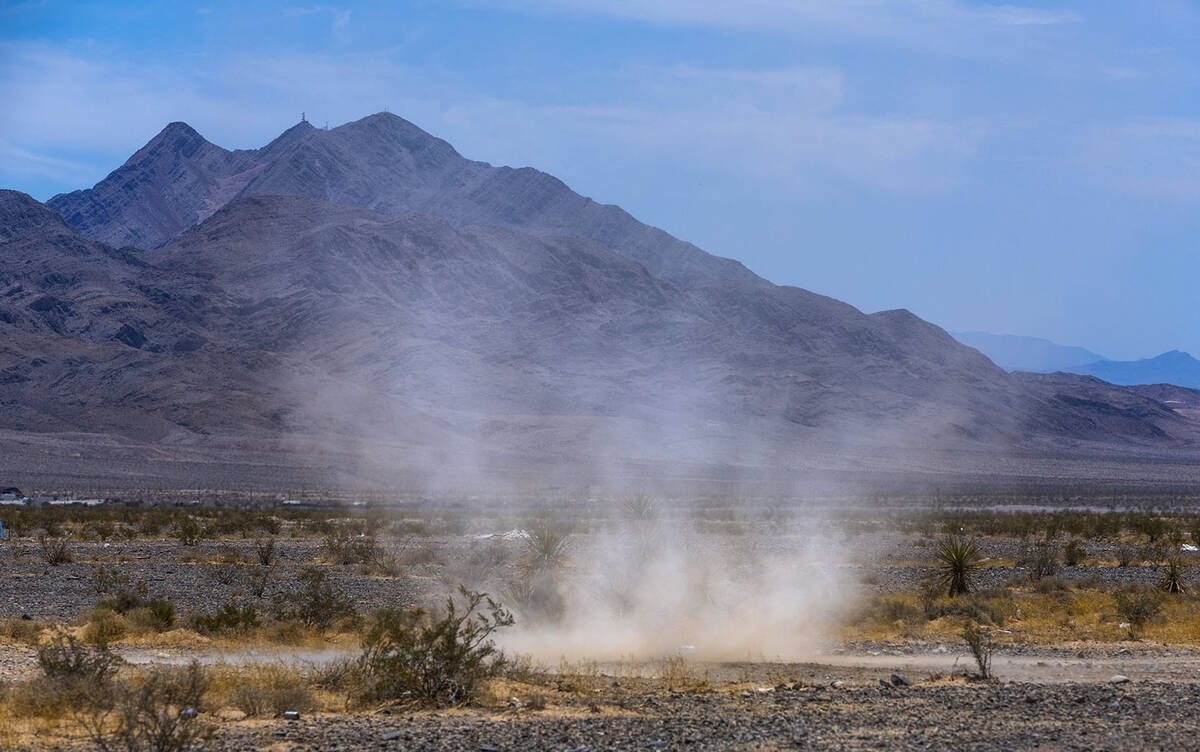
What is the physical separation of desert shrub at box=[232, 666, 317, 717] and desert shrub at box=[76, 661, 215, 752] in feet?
1.52

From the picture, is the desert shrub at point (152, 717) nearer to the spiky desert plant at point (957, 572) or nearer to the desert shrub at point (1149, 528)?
the spiky desert plant at point (957, 572)

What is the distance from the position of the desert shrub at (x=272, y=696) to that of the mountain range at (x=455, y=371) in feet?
239

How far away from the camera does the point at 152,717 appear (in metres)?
9.02

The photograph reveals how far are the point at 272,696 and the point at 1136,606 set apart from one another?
1584cm

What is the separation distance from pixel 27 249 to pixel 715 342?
4026 inches

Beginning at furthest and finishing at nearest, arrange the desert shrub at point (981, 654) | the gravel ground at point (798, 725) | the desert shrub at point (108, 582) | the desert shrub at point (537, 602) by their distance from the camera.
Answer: the desert shrub at point (108, 582)
the desert shrub at point (537, 602)
the desert shrub at point (981, 654)
the gravel ground at point (798, 725)

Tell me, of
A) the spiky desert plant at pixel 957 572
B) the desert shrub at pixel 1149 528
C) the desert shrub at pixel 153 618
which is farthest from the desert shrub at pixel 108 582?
the desert shrub at pixel 1149 528

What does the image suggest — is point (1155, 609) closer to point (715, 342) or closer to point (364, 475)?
point (364, 475)

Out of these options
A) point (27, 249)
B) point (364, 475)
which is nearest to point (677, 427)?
point (364, 475)

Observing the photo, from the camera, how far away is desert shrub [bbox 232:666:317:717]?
38.8ft

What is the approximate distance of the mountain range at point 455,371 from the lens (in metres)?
105

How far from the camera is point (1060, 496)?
8019cm

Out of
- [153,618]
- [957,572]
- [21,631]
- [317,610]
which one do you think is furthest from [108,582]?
[957,572]

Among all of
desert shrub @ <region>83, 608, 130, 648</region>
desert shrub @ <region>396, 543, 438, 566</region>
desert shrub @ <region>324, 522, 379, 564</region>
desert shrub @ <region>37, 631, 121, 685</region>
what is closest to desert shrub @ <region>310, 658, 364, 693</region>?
desert shrub @ <region>37, 631, 121, 685</region>
